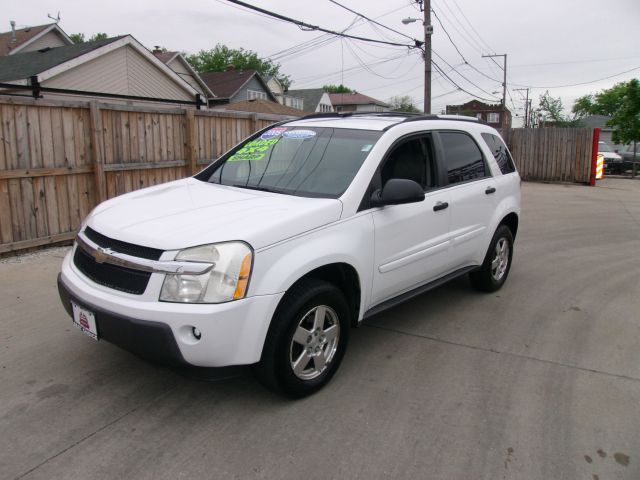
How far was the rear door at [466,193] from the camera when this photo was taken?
465cm

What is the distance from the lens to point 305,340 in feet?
10.7

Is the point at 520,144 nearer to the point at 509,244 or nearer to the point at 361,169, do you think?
the point at 509,244

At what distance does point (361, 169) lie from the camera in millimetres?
3773

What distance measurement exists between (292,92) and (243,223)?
66665 mm

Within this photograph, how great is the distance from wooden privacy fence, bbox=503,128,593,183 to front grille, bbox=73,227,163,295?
690 inches

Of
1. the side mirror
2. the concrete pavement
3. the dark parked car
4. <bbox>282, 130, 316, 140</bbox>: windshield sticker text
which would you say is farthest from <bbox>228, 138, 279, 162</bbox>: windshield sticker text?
the dark parked car

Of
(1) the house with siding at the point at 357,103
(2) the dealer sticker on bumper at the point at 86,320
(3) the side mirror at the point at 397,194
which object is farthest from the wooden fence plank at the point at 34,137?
(1) the house with siding at the point at 357,103

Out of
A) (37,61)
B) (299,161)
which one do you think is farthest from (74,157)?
(37,61)

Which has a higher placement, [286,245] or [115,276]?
[286,245]

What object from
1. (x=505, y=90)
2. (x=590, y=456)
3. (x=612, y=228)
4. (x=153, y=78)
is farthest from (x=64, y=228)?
(x=505, y=90)

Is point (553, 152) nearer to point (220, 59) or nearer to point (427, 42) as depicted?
point (427, 42)

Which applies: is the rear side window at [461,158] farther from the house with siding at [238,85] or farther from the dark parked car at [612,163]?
the house with siding at [238,85]

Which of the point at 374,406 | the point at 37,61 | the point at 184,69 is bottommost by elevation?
the point at 374,406

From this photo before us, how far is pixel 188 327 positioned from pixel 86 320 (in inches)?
30.2
